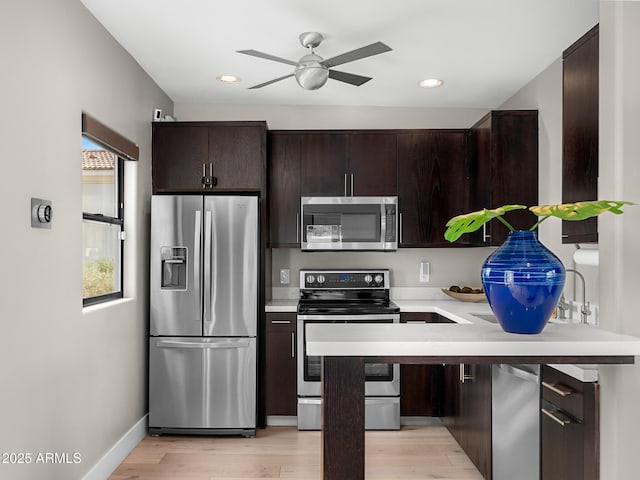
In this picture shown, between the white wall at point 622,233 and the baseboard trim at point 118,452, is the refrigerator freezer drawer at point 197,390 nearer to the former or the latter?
the baseboard trim at point 118,452

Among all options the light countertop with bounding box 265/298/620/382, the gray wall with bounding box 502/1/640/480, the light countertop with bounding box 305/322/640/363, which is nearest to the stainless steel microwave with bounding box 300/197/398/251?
the gray wall with bounding box 502/1/640/480

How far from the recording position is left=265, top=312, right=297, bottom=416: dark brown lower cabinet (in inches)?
153

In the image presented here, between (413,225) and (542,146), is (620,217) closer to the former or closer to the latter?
(542,146)

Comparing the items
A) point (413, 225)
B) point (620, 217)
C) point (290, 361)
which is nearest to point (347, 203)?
point (413, 225)

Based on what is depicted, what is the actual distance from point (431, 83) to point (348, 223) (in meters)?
1.21

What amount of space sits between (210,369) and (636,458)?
2731mm

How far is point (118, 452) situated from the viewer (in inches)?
126

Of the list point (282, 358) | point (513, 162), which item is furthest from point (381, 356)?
point (513, 162)

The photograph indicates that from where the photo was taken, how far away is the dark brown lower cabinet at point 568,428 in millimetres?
1709

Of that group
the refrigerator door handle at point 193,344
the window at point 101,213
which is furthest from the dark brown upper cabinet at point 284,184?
the window at point 101,213

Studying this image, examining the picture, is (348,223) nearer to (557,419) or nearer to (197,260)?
(197,260)

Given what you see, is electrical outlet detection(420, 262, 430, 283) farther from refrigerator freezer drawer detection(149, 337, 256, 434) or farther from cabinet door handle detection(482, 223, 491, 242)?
refrigerator freezer drawer detection(149, 337, 256, 434)

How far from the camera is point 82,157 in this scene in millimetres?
2748

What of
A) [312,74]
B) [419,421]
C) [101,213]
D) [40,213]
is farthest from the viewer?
[419,421]
